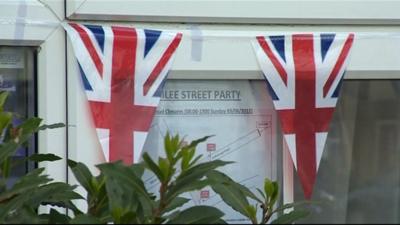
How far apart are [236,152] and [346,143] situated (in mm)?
1674

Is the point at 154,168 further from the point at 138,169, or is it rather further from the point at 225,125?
the point at 225,125

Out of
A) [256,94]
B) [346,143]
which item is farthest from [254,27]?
[346,143]

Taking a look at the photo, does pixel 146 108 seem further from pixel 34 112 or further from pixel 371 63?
pixel 371 63

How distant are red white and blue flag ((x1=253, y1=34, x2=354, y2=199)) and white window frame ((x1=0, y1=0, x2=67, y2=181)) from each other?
1.92 ft

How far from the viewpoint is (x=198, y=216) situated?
1.17m

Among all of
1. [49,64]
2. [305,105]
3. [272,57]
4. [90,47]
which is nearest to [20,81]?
[49,64]

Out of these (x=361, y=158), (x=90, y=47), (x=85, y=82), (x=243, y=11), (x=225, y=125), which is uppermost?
(x=243, y=11)

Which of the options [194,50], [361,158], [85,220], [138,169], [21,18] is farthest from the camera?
[361,158]

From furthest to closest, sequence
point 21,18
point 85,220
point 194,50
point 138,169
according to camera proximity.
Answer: point 194,50 → point 21,18 → point 138,169 → point 85,220

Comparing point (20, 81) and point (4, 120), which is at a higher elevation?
point (20, 81)

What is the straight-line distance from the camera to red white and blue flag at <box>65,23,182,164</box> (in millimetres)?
1937

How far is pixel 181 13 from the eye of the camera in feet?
6.53

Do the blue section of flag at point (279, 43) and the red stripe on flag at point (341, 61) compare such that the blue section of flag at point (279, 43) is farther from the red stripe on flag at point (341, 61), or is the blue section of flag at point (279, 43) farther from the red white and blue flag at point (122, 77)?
the red white and blue flag at point (122, 77)

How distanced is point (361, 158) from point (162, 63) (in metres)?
2.36
